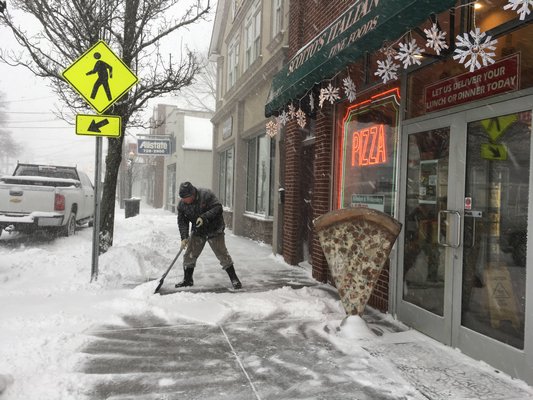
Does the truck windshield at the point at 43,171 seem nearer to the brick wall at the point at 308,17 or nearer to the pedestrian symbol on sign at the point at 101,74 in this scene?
the pedestrian symbol on sign at the point at 101,74

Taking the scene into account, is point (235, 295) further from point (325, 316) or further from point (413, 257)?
point (413, 257)

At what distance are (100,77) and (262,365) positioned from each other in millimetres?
4709

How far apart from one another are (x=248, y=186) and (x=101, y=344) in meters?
9.74

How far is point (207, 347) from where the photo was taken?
4.22m

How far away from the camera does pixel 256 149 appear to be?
1278 centimetres

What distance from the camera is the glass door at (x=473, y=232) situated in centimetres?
363

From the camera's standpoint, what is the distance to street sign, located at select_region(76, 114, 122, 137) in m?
6.27

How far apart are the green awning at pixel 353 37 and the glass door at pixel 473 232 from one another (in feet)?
3.30

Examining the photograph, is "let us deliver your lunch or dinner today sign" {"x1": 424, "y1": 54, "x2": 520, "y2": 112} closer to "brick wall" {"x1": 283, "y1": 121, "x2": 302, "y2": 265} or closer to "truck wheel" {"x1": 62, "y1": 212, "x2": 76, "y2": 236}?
"brick wall" {"x1": 283, "y1": 121, "x2": 302, "y2": 265}

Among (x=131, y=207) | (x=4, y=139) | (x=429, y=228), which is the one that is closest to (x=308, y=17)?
(x=429, y=228)

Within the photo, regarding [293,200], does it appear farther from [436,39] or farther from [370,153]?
[436,39]

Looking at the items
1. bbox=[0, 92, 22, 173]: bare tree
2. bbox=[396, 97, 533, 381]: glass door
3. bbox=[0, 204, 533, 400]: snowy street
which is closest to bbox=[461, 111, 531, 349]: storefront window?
bbox=[396, 97, 533, 381]: glass door

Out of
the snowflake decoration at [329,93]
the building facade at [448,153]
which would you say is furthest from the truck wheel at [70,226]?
the snowflake decoration at [329,93]

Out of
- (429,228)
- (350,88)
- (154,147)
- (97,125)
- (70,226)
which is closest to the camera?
(429,228)
